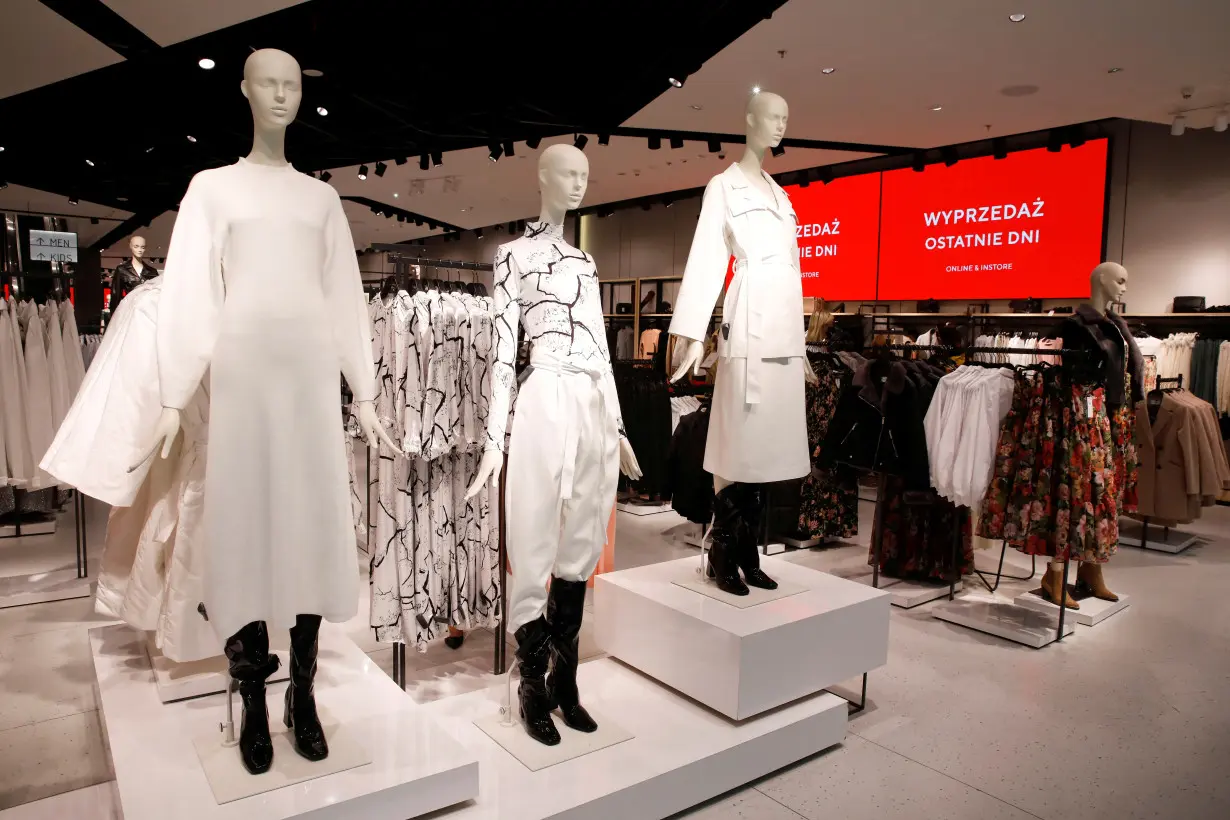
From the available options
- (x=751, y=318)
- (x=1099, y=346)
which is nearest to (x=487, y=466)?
(x=751, y=318)

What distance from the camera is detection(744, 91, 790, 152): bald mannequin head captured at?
8.31ft

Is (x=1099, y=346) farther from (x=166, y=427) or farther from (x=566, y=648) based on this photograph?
(x=166, y=427)

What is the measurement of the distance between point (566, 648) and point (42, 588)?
3399 mm

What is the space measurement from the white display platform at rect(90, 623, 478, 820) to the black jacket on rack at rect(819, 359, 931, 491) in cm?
269

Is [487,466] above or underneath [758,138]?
underneath

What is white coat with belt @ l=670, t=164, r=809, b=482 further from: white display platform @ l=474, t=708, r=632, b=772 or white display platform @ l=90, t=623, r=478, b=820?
white display platform @ l=90, t=623, r=478, b=820

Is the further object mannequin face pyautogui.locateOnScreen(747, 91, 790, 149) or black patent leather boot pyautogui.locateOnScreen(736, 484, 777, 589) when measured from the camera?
black patent leather boot pyautogui.locateOnScreen(736, 484, 777, 589)

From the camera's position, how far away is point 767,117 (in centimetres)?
254

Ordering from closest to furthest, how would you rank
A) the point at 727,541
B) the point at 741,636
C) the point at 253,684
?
the point at 253,684 < the point at 741,636 < the point at 727,541

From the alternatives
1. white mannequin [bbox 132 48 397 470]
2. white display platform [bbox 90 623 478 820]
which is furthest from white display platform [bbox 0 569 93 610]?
white mannequin [bbox 132 48 397 470]

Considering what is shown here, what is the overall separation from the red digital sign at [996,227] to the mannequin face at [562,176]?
6465 millimetres

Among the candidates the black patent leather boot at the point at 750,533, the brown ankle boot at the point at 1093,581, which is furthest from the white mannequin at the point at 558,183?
the brown ankle boot at the point at 1093,581

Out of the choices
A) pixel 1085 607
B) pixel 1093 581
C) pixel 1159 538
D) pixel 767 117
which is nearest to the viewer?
pixel 767 117

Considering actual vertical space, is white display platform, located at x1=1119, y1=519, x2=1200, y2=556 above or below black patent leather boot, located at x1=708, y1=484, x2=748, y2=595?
below
